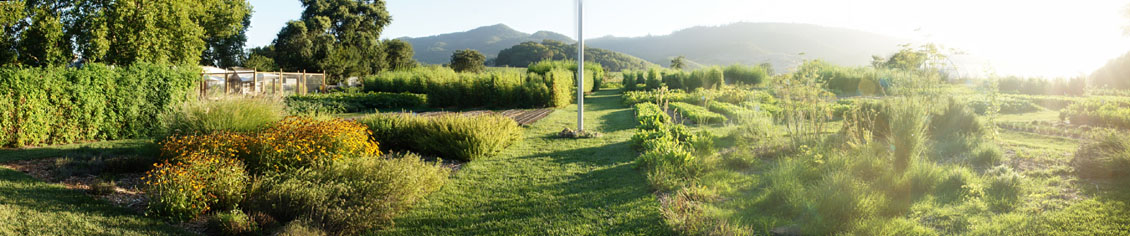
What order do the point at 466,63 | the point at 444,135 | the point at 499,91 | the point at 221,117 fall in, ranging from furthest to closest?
the point at 466,63 < the point at 499,91 < the point at 444,135 < the point at 221,117

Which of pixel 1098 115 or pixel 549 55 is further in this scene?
pixel 549 55

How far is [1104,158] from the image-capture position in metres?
4.81

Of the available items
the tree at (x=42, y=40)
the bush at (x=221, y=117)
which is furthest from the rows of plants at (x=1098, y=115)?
the tree at (x=42, y=40)

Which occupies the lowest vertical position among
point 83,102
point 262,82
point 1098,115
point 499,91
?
point 1098,115

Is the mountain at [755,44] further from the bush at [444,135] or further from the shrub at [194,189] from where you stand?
the shrub at [194,189]

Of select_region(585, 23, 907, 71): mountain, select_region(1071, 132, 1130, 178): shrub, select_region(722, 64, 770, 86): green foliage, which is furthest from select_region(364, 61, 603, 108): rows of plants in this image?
select_region(585, 23, 907, 71): mountain

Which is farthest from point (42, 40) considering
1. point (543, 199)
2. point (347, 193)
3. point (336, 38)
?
point (336, 38)

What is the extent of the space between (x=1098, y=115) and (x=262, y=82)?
26526mm

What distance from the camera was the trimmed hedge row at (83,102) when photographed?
7387 mm

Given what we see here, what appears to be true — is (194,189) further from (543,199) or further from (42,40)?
(42,40)

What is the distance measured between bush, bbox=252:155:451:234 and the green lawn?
17 cm

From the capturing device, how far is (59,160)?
5914 millimetres

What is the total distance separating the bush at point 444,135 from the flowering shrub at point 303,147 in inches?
62.8

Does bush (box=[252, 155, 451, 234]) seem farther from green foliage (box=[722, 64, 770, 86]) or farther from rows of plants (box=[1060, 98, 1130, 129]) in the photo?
green foliage (box=[722, 64, 770, 86])
